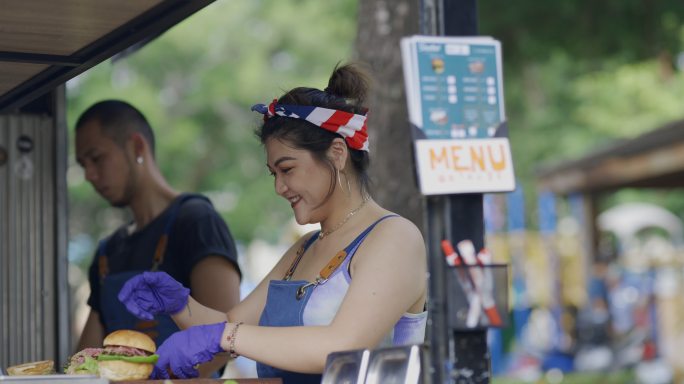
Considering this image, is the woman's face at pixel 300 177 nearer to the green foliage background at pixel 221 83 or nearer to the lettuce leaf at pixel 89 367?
the lettuce leaf at pixel 89 367

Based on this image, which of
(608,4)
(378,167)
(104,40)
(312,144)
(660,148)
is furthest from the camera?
(660,148)

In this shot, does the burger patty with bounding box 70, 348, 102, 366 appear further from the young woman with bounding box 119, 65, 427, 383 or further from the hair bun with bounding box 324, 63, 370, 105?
the hair bun with bounding box 324, 63, 370, 105

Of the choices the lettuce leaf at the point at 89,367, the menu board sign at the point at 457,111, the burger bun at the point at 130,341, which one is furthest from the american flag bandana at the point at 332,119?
the menu board sign at the point at 457,111

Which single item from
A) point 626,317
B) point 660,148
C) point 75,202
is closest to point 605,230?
point 626,317

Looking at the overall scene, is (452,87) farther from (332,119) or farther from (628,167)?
(628,167)

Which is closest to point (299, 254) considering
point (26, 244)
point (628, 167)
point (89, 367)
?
point (89, 367)

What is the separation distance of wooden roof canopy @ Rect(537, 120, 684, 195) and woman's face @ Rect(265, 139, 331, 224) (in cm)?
860

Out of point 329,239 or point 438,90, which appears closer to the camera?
point 329,239

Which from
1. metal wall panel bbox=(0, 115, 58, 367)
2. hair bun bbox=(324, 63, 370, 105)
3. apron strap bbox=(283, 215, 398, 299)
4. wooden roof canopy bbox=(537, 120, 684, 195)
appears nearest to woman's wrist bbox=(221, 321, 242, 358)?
apron strap bbox=(283, 215, 398, 299)

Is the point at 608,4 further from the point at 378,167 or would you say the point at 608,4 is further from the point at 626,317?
the point at 626,317

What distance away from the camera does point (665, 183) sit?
1593 cm

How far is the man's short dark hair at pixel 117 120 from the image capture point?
4.77 meters

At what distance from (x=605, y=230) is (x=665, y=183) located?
37.2 feet

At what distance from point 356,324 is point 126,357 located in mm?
558
